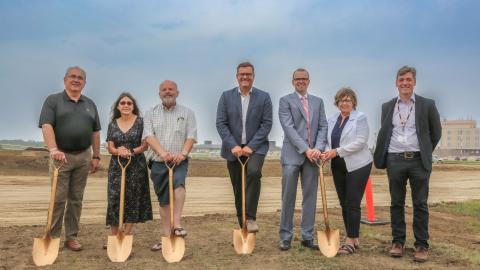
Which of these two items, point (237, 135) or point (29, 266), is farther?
point (237, 135)

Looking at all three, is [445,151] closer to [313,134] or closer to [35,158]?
[35,158]

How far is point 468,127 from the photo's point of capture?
577 feet

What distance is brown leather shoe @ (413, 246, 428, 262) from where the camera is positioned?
5426mm

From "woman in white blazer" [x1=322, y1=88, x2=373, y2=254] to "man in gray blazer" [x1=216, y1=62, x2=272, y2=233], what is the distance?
80 cm

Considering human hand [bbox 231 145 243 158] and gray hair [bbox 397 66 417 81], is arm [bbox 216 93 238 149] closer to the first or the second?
human hand [bbox 231 145 243 158]

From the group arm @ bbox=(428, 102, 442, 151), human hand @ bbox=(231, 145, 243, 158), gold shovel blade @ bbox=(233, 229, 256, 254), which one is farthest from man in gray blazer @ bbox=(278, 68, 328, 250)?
arm @ bbox=(428, 102, 442, 151)

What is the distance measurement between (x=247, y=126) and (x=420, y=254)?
2487 millimetres

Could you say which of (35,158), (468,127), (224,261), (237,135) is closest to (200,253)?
(224,261)

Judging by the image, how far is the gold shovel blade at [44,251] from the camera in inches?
204

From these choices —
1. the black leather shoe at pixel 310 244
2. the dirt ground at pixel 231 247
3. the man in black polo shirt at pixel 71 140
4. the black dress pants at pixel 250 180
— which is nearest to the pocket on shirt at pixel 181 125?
the black dress pants at pixel 250 180

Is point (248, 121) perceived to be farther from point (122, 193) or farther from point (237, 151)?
point (122, 193)

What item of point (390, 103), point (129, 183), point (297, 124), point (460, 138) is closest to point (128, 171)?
point (129, 183)

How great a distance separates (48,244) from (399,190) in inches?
160

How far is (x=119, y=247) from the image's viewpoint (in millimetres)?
5359
